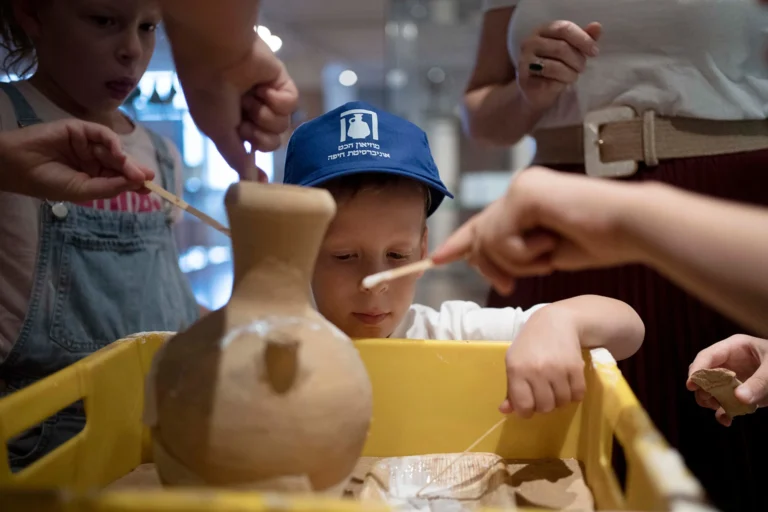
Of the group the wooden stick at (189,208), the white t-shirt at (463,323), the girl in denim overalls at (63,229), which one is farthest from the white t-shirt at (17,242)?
the white t-shirt at (463,323)

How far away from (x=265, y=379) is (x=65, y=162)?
427 millimetres

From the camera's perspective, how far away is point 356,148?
88 cm

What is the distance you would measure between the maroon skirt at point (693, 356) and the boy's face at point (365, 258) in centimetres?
31

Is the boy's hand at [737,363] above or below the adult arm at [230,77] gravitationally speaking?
below

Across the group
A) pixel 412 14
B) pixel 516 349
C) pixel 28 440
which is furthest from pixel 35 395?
pixel 412 14

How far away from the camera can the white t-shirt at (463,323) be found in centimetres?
94

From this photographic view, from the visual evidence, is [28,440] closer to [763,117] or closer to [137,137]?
[137,137]

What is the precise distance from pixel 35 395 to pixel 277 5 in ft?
4.72

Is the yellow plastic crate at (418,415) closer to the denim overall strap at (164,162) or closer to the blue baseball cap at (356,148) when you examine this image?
the blue baseball cap at (356,148)

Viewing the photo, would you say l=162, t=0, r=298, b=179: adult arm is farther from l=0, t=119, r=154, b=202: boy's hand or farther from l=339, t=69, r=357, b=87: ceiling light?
l=339, t=69, r=357, b=87: ceiling light

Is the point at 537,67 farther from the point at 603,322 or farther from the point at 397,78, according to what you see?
the point at 397,78

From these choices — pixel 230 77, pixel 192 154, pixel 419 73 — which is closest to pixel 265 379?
pixel 230 77

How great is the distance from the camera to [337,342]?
56cm

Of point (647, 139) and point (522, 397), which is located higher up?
point (647, 139)
